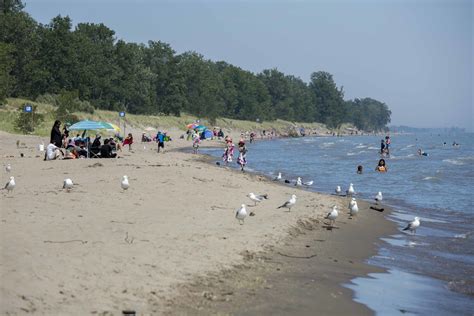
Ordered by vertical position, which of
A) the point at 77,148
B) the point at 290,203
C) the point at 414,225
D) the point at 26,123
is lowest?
the point at 414,225

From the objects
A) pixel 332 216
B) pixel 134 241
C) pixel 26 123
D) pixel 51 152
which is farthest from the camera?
pixel 26 123

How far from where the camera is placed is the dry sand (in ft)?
22.0

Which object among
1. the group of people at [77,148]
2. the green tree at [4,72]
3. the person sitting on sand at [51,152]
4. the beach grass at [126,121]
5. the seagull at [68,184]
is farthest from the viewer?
the green tree at [4,72]

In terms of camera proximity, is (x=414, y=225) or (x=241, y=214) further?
(x=414, y=225)

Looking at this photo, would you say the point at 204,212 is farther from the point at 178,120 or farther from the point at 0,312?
the point at 178,120

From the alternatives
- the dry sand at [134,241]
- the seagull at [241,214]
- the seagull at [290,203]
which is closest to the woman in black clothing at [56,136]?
the dry sand at [134,241]

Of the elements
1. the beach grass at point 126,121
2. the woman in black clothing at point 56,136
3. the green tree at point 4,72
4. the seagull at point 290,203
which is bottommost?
the seagull at point 290,203

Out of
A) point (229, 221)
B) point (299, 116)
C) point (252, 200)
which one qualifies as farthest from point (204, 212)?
point (299, 116)

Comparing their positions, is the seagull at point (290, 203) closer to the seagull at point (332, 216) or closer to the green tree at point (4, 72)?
the seagull at point (332, 216)

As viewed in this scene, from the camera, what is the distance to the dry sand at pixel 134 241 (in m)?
6.70

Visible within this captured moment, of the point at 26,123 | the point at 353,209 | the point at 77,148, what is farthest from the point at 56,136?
the point at 26,123

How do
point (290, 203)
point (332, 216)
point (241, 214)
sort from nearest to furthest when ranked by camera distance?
point (241, 214) < point (332, 216) < point (290, 203)

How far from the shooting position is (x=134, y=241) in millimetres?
9383

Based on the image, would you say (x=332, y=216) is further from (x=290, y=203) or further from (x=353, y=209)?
(x=353, y=209)
